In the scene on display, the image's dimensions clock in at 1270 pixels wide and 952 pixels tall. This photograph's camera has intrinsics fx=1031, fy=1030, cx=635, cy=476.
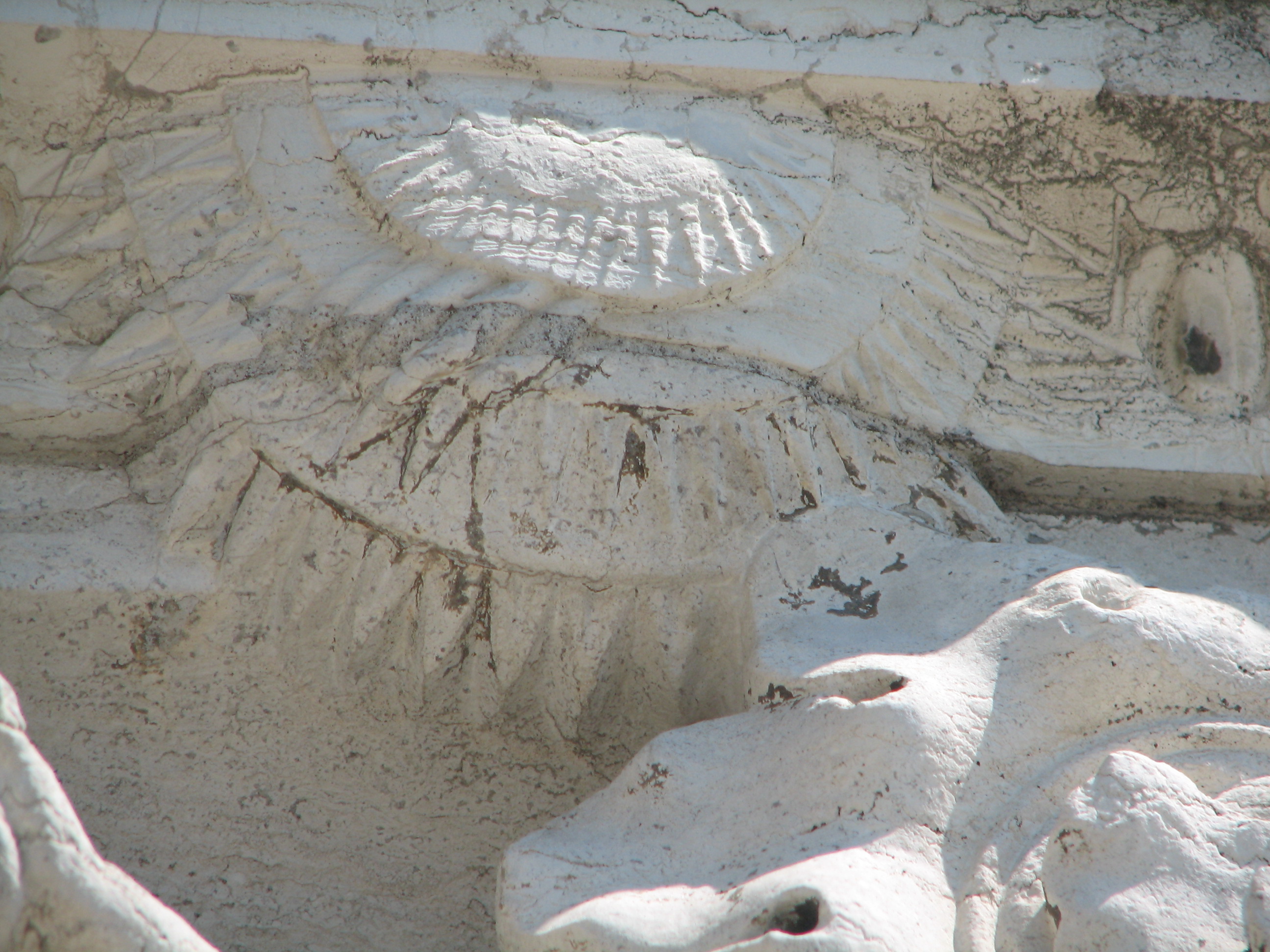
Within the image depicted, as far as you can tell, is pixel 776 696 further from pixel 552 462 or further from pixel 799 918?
pixel 552 462

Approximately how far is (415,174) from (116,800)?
818 mm

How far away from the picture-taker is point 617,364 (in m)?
1.21

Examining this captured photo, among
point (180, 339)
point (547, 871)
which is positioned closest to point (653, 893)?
point (547, 871)

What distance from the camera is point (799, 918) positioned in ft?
2.75

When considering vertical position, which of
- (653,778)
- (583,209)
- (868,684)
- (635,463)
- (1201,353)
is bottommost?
(653,778)

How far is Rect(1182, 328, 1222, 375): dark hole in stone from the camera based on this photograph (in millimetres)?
1490

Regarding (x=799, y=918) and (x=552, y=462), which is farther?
(x=552, y=462)

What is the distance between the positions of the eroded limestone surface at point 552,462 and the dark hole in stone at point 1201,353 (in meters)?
0.03

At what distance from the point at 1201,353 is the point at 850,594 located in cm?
74

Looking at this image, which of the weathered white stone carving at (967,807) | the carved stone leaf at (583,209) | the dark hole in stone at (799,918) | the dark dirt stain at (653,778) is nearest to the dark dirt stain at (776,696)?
the weathered white stone carving at (967,807)

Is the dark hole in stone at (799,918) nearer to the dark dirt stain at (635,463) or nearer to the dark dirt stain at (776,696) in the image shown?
the dark dirt stain at (776,696)

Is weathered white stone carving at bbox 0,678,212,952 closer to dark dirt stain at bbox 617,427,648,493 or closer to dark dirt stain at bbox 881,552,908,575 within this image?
Result: dark dirt stain at bbox 617,427,648,493

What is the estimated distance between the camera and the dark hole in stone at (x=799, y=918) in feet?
2.72

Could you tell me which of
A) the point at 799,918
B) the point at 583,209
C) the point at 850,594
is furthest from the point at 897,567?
the point at 583,209
